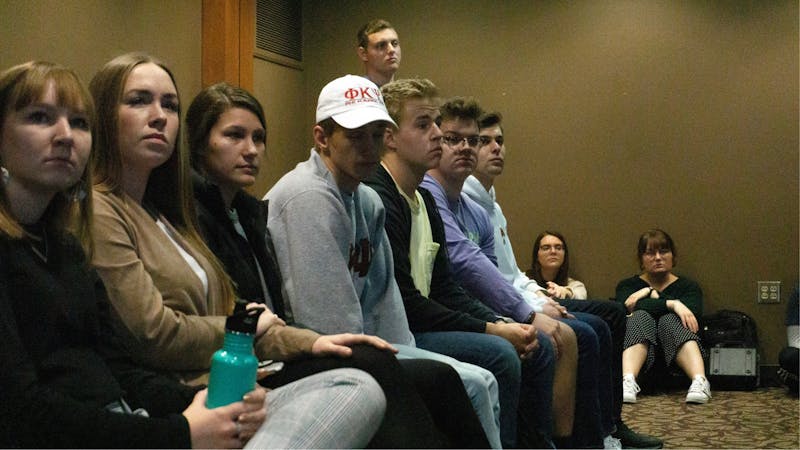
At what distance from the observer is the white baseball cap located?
2596 mm

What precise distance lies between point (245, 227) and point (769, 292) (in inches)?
181

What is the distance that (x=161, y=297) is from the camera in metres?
1.94

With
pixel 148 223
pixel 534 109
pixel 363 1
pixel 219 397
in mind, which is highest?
pixel 363 1

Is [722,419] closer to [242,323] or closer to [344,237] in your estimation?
[344,237]

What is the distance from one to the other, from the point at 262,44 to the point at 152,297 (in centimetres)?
418

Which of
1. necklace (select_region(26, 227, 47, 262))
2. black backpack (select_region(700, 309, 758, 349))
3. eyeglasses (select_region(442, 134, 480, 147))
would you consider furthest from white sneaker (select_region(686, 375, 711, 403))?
necklace (select_region(26, 227, 47, 262))

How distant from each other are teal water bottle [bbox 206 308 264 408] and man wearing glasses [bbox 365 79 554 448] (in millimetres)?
1370

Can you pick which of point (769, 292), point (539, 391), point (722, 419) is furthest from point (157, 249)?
point (769, 292)

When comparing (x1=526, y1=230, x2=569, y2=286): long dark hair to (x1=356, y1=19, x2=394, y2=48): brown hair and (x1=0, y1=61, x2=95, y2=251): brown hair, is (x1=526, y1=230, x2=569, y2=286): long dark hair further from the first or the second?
(x1=0, y1=61, x2=95, y2=251): brown hair

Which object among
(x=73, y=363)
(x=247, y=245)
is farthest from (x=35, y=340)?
(x=247, y=245)

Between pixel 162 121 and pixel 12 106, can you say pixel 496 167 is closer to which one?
pixel 162 121

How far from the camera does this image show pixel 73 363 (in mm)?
1589

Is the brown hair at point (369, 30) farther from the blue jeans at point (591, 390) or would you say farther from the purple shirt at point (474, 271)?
the blue jeans at point (591, 390)

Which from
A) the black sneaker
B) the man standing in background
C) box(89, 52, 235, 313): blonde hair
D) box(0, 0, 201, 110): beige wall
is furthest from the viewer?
the man standing in background
